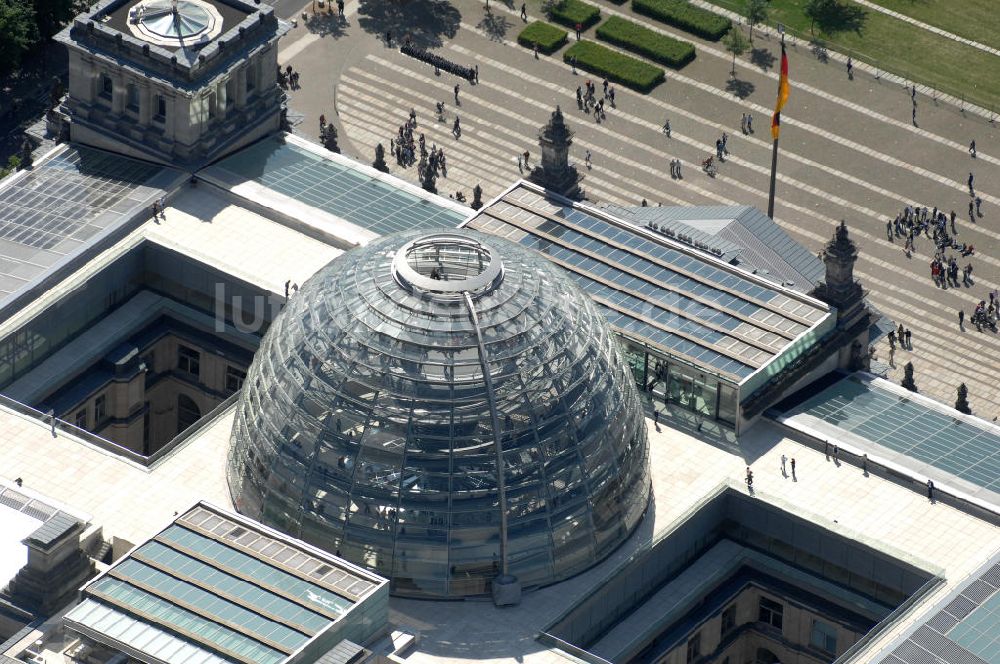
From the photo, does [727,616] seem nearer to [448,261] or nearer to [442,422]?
[442,422]

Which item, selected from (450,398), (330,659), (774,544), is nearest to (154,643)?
(330,659)

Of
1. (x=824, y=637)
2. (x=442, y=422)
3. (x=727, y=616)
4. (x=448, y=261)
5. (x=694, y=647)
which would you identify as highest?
(x=448, y=261)

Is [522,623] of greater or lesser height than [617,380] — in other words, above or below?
below

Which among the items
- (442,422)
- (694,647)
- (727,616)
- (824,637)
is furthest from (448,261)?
(824,637)

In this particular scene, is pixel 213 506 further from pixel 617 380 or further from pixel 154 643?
pixel 617 380

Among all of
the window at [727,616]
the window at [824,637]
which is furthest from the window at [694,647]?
the window at [824,637]
